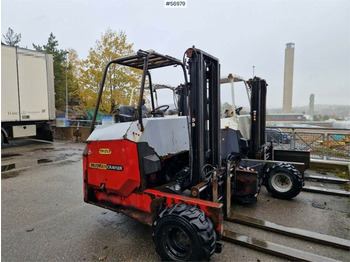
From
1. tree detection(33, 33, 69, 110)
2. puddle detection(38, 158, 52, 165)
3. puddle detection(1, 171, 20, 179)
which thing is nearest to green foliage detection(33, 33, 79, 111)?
tree detection(33, 33, 69, 110)

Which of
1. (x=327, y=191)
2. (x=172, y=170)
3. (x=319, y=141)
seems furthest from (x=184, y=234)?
(x=319, y=141)

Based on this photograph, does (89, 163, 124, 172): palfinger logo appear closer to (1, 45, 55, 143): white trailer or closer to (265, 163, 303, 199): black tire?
(265, 163, 303, 199): black tire

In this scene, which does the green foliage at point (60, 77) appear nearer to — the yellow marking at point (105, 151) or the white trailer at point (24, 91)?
the white trailer at point (24, 91)

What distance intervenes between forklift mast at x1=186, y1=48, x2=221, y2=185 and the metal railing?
179 inches

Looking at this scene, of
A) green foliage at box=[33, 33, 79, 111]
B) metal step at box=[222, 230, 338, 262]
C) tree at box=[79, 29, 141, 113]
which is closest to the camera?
metal step at box=[222, 230, 338, 262]

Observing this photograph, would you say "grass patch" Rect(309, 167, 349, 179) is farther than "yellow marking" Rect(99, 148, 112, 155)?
Yes

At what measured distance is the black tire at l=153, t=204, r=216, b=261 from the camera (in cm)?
238

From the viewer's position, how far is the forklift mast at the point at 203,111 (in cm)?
323

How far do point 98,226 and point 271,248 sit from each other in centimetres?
246

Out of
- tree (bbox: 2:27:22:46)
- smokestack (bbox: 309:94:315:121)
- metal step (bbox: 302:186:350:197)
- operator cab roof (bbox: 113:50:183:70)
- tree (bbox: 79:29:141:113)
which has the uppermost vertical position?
tree (bbox: 2:27:22:46)

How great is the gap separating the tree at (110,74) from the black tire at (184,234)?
1326cm

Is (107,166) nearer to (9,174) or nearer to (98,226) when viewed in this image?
(98,226)

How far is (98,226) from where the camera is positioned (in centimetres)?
361

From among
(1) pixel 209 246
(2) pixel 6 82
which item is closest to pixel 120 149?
(1) pixel 209 246
